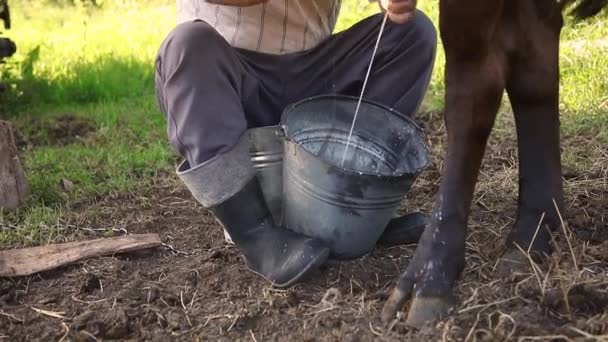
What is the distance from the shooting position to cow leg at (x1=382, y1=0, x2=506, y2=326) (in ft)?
6.74

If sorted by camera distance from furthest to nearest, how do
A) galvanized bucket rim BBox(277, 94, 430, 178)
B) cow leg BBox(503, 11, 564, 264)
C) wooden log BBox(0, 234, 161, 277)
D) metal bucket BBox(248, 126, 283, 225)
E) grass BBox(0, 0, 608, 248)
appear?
grass BBox(0, 0, 608, 248)
wooden log BBox(0, 234, 161, 277)
metal bucket BBox(248, 126, 283, 225)
galvanized bucket rim BBox(277, 94, 430, 178)
cow leg BBox(503, 11, 564, 264)

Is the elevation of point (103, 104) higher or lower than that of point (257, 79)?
lower

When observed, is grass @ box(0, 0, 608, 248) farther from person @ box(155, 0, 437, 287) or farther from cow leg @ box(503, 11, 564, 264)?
cow leg @ box(503, 11, 564, 264)

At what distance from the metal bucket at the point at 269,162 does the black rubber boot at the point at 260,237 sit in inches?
5.5

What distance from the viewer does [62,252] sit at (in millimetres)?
2834

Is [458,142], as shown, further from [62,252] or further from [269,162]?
[62,252]

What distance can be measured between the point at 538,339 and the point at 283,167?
1.00 metres

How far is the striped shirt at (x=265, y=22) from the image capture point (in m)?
2.77

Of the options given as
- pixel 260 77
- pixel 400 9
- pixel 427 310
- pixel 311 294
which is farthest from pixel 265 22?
pixel 427 310

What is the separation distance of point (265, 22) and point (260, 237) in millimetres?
712

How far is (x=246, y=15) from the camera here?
9.10 ft

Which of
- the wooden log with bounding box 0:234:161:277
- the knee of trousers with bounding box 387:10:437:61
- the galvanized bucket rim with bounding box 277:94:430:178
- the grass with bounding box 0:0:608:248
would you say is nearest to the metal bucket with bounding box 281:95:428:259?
the galvanized bucket rim with bounding box 277:94:430:178

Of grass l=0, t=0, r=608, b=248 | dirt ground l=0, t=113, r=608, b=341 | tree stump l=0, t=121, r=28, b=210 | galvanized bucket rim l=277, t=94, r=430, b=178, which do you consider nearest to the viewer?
dirt ground l=0, t=113, r=608, b=341

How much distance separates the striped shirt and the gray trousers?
43 mm
